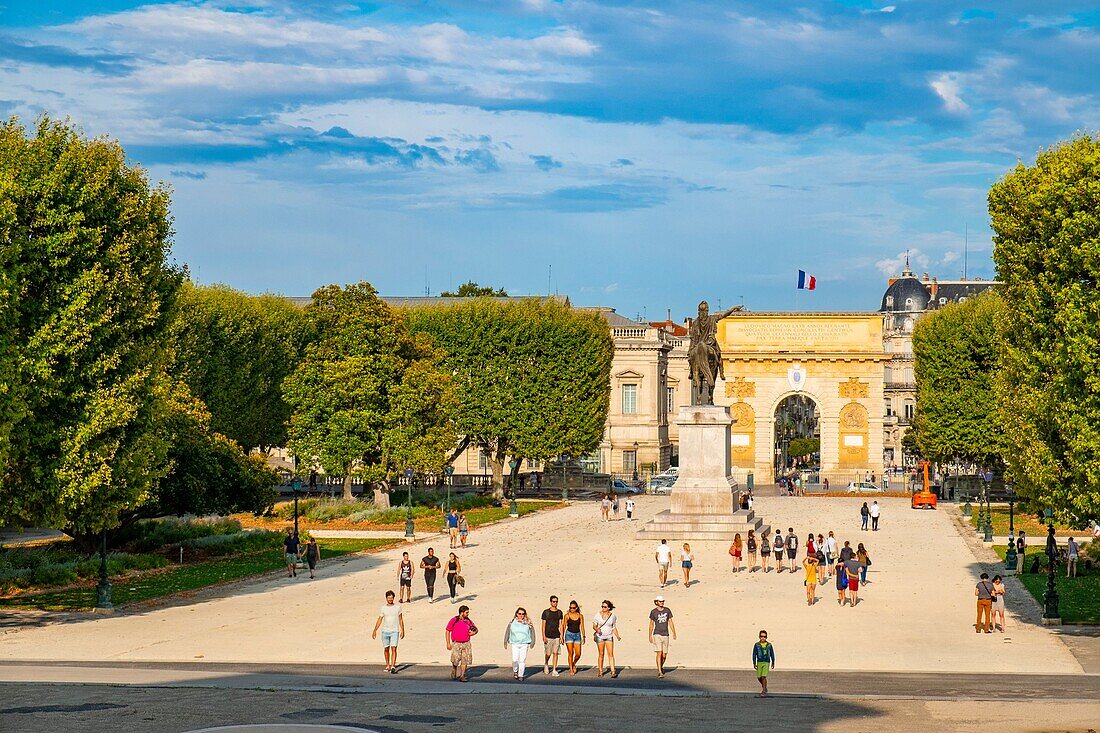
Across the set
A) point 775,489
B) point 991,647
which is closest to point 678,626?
point 991,647

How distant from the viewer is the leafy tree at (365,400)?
64.1 m

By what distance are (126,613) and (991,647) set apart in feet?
67.9

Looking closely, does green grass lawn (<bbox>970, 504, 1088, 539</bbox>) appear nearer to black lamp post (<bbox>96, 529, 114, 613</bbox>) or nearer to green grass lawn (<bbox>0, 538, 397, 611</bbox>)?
green grass lawn (<bbox>0, 538, 397, 611</bbox>)

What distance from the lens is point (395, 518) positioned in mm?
61000

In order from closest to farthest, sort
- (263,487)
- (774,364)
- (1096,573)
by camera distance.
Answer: (1096,573)
(263,487)
(774,364)

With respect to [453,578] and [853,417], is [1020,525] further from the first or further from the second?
[853,417]

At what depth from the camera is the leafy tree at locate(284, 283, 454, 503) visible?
64.1m

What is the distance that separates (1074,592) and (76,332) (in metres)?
27.1

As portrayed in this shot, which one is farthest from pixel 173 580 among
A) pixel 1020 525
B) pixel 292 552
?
pixel 1020 525

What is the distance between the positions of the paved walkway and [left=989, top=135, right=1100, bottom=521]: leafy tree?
3.66 meters

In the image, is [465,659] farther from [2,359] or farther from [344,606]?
[2,359]

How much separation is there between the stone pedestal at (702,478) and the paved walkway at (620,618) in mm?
3714

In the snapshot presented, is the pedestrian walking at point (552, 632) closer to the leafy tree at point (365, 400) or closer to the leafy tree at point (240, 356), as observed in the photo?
the leafy tree at point (365, 400)

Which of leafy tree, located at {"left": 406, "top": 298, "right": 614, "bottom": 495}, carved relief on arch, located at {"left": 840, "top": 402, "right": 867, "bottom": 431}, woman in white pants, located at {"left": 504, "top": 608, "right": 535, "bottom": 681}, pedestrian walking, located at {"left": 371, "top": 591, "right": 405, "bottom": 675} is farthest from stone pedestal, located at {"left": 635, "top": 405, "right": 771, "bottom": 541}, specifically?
carved relief on arch, located at {"left": 840, "top": 402, "right": 867, "bottom": 431}
